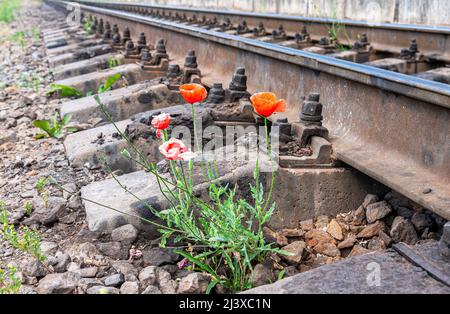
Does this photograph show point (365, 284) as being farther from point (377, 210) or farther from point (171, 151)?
point (377, 210)

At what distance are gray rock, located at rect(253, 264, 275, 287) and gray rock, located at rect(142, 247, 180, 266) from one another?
39cm

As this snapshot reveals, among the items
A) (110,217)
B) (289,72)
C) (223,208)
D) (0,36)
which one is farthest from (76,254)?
(0,36)

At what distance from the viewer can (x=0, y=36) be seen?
1748 cm

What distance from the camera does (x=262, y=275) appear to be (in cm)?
229

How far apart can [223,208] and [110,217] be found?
0.61 meters

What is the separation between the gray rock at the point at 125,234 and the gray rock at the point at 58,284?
0.36 metres

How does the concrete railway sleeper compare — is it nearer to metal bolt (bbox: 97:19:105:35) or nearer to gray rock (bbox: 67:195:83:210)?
gray rock (bbox: 67:195:83:210)

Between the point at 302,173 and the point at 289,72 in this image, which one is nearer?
the point at 302,173

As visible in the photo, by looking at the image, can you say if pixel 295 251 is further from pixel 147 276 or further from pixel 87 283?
pixel 87 283

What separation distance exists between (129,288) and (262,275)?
1.74 ft

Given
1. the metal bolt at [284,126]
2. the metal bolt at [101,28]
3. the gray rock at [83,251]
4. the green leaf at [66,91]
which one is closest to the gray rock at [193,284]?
the gray rock at [83,251]

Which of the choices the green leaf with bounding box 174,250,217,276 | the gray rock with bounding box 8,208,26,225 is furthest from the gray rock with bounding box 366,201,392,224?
the gray rock with bounding box 8,208,26,225
